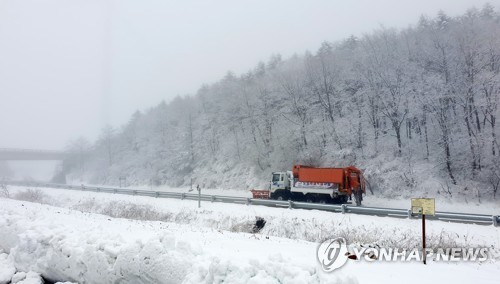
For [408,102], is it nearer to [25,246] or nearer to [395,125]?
[395,125]

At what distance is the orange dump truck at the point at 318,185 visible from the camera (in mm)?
26375

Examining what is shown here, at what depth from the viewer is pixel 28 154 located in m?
85.2

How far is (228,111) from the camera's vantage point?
5772cm

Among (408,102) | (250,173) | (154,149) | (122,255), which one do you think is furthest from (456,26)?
(154,149)

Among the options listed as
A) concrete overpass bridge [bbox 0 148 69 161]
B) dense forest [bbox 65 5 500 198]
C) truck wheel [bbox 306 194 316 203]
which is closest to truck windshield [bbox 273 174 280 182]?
truck wheel [bbox 306 194 316 203]

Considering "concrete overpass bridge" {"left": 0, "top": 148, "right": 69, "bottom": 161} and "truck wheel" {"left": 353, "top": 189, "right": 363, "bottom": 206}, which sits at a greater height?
"concrete overpass bridge" {"left": 0, "top": 148, "right": 69, "bottom": 161}

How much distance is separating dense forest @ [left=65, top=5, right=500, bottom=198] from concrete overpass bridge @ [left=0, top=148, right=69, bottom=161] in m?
31.6

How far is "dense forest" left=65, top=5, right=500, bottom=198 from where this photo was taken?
31.9m

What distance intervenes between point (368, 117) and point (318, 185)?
56.2 ft

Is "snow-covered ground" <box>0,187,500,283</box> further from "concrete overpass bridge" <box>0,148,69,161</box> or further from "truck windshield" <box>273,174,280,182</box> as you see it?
"concrete overpass bridge" <box>0,148,69,161</box>

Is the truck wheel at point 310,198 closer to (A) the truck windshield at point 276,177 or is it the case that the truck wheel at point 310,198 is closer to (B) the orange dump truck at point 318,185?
(B) the orange dump truck at point 318,185

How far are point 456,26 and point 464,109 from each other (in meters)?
11.1

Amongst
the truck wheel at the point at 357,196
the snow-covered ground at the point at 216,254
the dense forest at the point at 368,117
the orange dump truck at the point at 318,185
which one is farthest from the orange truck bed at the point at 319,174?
the dense forest at the point at 368,117

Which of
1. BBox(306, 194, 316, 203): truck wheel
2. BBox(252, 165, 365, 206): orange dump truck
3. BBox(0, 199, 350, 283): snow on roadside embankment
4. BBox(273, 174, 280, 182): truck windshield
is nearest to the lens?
BBox(0, 199, 350, 283): snow on roadside embankment
